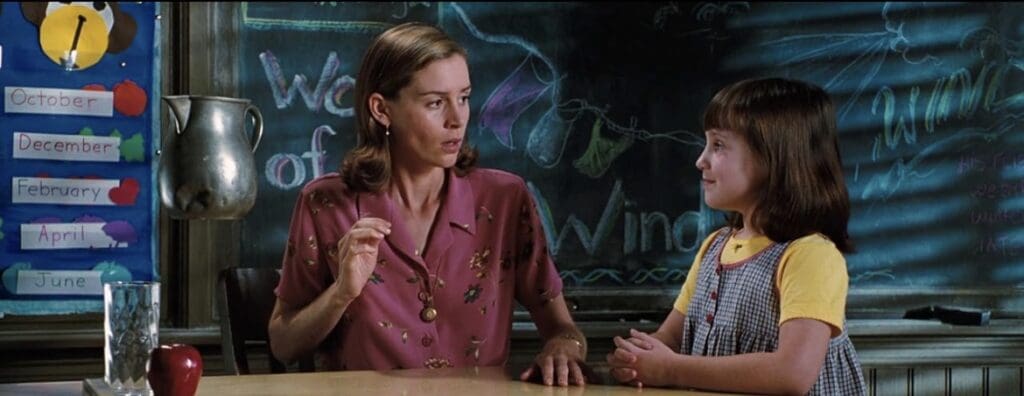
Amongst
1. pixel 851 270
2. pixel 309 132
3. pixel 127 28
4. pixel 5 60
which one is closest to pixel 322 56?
pixel 309 132

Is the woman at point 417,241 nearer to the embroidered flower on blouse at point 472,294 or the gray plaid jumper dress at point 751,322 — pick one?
the embroidered flower on blouse at point 472,294

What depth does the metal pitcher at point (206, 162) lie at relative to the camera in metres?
1.64

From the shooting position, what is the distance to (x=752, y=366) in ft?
5.73

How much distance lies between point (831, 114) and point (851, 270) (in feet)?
5.00

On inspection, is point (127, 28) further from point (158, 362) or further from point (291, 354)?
point (158, 362)

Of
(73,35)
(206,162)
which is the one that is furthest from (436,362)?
(73,35)

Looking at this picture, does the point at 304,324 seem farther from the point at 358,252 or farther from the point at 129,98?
the point at 129,98

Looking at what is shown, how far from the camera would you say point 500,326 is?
2232 mm

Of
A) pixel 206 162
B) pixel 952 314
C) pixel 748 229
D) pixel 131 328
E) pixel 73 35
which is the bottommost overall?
pixel 952 314

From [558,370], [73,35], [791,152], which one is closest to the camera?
[558,370]

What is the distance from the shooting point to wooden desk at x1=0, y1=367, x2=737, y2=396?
5.75ft

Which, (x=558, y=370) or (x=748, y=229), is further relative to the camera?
(x=748, y=229)

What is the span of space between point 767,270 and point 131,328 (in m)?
0.90

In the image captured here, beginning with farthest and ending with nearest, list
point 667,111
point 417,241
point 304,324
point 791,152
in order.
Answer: point 667,111, point 417,241, point 304,324, point 791,152
